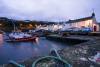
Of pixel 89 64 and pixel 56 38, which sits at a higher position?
pixel 89 64

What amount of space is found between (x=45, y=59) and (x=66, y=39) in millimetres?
39536

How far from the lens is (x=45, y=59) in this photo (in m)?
9.20

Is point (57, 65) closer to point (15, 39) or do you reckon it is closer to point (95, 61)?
point (95, 61)

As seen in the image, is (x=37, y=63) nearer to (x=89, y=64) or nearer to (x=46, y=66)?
(x=46, y=66)

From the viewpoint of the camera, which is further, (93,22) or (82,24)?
(82,24)

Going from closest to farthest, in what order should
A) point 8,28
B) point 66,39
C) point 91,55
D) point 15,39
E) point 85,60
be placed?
point 85,60 → point 91,55 → point 66,39 → point 15,39 → point 8,28

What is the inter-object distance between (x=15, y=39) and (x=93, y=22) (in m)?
29.5

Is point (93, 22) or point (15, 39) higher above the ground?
point (93, 22)

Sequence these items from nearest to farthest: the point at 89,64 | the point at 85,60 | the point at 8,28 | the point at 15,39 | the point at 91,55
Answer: the point at 89,64 → the point at 85,60 → the point at 91,55 → the point at 15,39 → the point at 8,28

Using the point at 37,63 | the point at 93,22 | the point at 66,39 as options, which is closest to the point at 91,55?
the point at 37,63

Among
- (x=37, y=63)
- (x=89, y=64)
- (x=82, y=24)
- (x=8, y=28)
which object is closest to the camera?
(x=37, y=63)

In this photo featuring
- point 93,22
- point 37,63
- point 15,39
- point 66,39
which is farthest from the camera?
point 93,22

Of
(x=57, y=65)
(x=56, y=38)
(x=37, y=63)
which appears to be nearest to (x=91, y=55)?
(x=57, y=65)

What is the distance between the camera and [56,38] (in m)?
56.8
